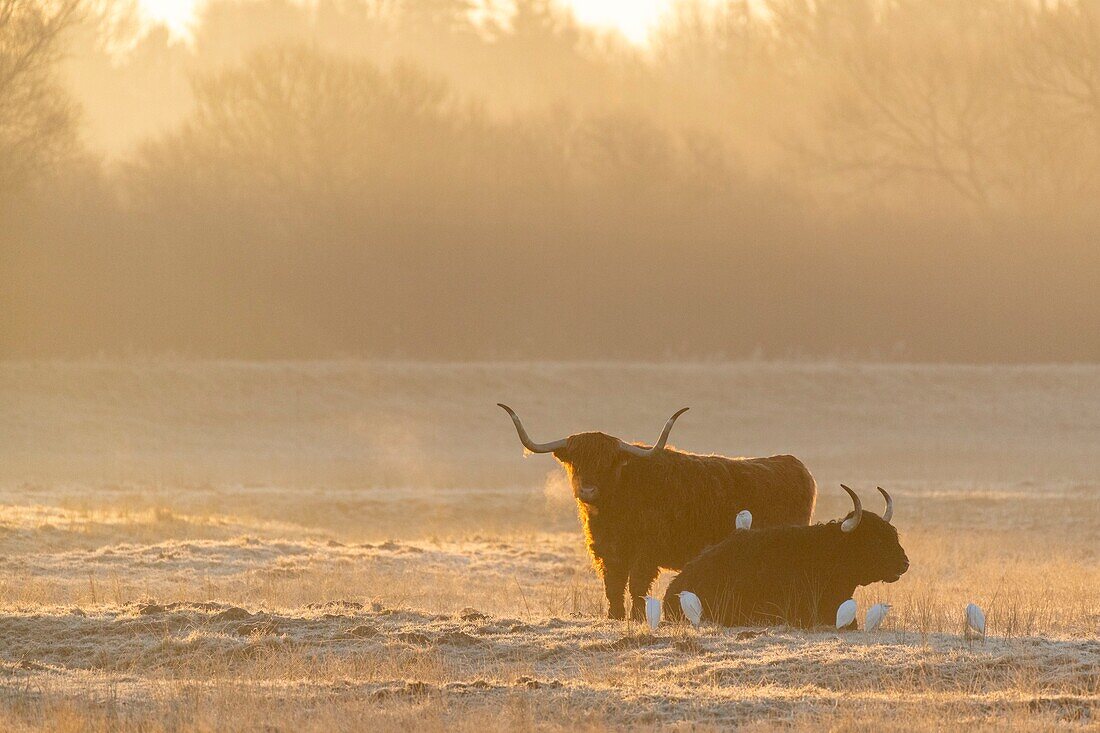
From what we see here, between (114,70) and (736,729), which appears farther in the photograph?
(114,70)

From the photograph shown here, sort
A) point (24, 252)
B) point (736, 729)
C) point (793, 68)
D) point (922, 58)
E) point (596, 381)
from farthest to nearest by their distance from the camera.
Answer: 1. point (793, 68)
2. point (922, 58)
3. point (596, 381)
4. point (24, 252)
5. point (736, 729)

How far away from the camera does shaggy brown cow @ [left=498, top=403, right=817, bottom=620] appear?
477 inches

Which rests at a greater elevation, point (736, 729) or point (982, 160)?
point (982, 160)

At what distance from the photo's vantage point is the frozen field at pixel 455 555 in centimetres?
885

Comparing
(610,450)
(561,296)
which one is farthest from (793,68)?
(610,450)

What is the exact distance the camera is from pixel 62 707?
342 inches

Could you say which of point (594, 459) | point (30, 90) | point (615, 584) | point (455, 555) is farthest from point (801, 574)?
point (30, 90)

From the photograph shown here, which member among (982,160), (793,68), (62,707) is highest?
(793,68)

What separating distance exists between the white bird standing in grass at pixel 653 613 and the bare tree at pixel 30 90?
118ft

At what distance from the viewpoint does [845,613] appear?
11.0 m

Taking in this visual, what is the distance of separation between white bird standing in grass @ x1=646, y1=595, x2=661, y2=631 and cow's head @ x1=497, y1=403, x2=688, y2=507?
1234 mm

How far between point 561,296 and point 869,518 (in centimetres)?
4396

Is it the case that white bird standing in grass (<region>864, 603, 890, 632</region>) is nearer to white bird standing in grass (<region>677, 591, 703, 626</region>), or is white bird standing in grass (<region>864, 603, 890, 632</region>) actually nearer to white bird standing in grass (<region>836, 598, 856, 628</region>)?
white bird standing in grass (<region>836, 598, 856, 628</region>)

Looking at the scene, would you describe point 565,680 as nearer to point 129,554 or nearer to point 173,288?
point 129,554
